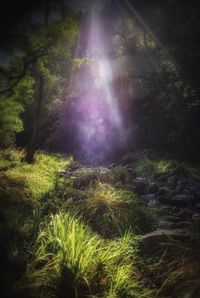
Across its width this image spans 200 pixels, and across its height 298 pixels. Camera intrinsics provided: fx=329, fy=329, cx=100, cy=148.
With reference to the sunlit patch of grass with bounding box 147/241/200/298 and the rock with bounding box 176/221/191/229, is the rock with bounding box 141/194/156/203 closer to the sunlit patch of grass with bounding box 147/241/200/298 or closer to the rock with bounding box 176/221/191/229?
the rock with bounding box 176/221/191/229

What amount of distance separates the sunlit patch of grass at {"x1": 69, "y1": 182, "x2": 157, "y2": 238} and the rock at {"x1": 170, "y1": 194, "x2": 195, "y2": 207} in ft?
2.47

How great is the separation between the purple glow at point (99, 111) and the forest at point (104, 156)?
71mm

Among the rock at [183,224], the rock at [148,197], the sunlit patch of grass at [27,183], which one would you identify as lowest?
the rock at [183,224]

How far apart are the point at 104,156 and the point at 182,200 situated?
26.7ft

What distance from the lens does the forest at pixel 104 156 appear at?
4.07 meters

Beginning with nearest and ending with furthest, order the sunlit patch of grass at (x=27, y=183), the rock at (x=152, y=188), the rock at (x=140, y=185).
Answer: the sunlit patch of grass at (x=27, y=183), the rock at (x=152, y=188), the rock at (x=140, y=185)

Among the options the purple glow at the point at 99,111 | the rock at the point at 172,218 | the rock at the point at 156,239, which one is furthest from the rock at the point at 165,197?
the purple glow at the point at 99,111

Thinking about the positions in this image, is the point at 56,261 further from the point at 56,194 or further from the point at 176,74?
the point at 176,74

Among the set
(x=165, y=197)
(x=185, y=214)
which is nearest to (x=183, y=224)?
(x=185, y=214)

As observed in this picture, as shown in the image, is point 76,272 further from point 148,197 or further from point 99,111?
point 99,111

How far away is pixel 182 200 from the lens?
7.55 m

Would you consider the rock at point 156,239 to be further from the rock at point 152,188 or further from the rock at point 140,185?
the rock at point 140,185

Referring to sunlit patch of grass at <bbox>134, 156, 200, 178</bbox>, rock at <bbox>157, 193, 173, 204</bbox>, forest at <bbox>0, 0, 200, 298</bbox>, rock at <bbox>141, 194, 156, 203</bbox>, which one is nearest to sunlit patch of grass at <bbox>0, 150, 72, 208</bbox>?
forest at <bbox>0, 0, 200, 298</bbox>

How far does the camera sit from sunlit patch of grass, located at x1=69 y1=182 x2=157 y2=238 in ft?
19.9
